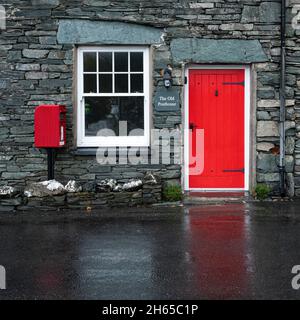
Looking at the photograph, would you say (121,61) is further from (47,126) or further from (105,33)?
(47,126)

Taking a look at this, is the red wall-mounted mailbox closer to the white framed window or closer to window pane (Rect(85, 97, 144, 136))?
Result: the white framed window

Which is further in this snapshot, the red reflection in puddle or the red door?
the red door

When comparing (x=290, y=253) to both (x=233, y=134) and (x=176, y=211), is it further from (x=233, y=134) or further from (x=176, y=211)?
(x=233, y=134)

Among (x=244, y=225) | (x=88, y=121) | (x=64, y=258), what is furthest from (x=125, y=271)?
(x=88, y=121)

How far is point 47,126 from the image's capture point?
33.2ft

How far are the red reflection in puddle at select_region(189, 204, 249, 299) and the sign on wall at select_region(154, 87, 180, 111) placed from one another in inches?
77.7

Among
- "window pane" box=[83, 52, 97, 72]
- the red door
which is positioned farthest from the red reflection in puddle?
"window pane" box=[83, 52, 97, 72]

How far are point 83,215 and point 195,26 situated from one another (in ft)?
13.1

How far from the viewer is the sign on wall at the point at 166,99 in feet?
35.0

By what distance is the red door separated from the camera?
→ 1091cm

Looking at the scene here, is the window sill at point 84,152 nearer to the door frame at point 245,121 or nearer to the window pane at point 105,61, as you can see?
the window pane at point 105,61

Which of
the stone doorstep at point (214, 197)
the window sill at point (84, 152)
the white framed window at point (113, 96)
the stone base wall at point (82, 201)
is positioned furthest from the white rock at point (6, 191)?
the stone doorstep at point (214, 197)
